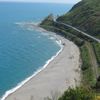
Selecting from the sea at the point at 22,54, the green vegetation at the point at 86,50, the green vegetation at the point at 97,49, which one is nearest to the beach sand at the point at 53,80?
the sea at the point at 22,54

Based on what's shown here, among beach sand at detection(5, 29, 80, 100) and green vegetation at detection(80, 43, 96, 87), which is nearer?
beach sand at detection(5, 29, 80, 100)

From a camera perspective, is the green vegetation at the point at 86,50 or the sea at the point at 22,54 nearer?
the green vegetation at the point at 86,50

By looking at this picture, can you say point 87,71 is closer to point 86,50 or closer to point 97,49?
point 97,49

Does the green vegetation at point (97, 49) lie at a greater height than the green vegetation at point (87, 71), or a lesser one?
lesser

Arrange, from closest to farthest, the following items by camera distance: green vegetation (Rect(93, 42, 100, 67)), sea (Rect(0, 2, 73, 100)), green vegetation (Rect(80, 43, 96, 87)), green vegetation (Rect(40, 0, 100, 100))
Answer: green vegetation (Rect(40, 0, 100, 100)) < green vegetation (Rect(80, 43, 96, 87)) < sea (Rect(0, 2, 73, 100)) < green vegetation (Rect(93, 42, 100, 67))

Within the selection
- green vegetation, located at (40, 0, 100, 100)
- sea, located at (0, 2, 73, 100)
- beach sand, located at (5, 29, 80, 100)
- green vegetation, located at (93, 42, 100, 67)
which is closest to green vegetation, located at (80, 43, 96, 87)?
green vegetation, located at (40, 0, 100, 100)

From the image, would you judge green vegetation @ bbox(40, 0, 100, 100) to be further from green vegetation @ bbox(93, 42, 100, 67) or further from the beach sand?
the beach sand

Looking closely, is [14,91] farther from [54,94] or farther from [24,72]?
[24,72]

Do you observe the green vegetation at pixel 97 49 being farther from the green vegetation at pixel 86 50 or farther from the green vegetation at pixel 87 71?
the green vegetation at pixel 87 71
